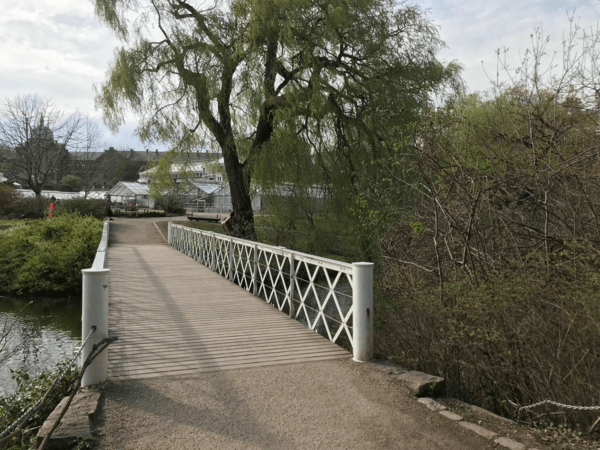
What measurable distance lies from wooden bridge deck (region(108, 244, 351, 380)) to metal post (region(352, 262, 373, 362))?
12.8 inches

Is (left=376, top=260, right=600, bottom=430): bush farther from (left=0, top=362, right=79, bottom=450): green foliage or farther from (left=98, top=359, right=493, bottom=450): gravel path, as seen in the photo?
(left=0, top=362, right=79, bottom=450): green foliage

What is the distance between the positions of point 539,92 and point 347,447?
4.90m

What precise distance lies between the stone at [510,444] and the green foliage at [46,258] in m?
15.0

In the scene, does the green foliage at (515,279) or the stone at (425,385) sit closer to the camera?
the green foliage at (515,279)

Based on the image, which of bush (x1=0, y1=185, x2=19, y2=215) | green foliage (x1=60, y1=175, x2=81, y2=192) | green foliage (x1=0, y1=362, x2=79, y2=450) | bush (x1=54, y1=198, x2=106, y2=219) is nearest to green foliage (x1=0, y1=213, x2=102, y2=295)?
green foliage (x1=0, y1=362, x2=79, y2=450)

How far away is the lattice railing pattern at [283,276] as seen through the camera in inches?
227

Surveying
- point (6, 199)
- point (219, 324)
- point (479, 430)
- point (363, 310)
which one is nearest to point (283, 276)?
point (219, 324)

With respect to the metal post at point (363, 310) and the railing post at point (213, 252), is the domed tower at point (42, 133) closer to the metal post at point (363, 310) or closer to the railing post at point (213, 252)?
the railing post at point (213, 252)

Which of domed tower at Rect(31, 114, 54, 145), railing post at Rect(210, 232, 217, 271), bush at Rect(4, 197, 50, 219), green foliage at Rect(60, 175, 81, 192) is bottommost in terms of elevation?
railing post at Rect(210, 232, 217, 271)

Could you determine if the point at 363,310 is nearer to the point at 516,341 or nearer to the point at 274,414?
the point at 516,341

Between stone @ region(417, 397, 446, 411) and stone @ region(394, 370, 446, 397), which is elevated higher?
stone @ region(394, 370, 446, 397)

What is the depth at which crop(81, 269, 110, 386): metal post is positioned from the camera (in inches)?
159

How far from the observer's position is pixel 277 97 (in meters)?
12.5

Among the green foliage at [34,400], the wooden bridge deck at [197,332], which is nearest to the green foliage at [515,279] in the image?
the wooden bridge deck at [197,332]
